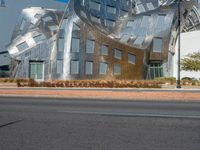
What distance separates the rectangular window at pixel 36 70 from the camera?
160 ft

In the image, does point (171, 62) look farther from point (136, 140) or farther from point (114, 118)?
point (136, 140)

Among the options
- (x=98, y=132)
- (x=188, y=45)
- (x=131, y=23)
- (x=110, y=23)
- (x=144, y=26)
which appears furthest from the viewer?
(x=110, y=23)

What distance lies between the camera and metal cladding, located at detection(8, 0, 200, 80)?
44.2m

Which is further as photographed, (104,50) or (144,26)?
(144,26)

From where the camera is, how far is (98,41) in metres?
44.5

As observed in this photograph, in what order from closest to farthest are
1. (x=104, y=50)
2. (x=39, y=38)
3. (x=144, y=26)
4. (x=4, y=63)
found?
1. (x=104, y=50)
2. (x=39, y=38)
3. (x=144, y=26)
4. (x=4, y=63)

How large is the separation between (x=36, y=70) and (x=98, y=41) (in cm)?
1027

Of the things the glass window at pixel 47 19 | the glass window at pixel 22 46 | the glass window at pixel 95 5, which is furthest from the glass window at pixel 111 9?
the glass window at pixel 22 46

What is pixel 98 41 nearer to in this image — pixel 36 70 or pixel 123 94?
pixel 36 70

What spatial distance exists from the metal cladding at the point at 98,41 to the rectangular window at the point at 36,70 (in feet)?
0.45

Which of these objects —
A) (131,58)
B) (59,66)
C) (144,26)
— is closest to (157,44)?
(144,26)

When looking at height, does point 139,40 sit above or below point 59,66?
above

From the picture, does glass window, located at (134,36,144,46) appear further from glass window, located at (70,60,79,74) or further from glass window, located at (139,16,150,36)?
glass window, located at (70,60,79,74)

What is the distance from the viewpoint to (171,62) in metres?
51.8
